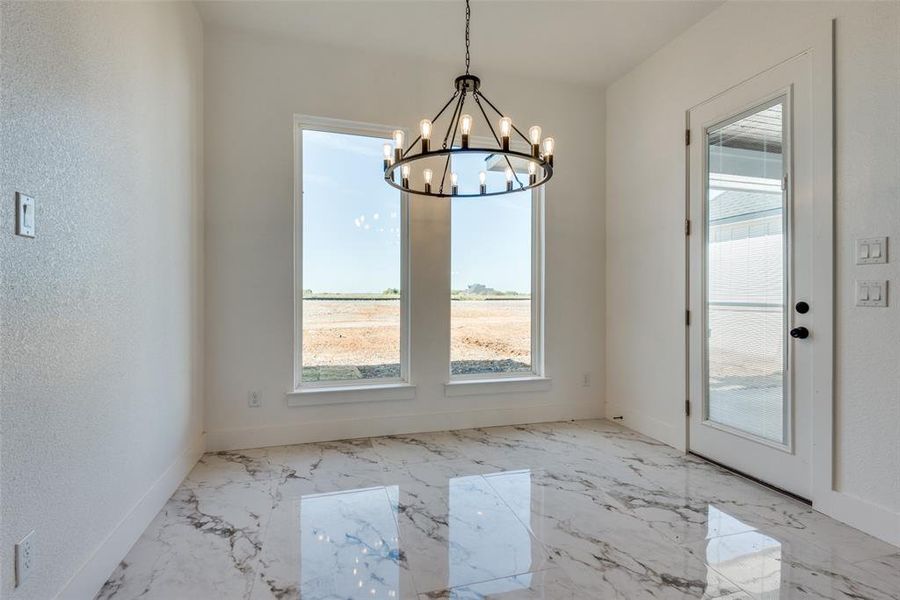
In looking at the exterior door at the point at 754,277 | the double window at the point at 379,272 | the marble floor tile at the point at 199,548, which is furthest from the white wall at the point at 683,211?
the marble floor tile at the point at 199,548

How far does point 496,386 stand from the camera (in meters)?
3.63

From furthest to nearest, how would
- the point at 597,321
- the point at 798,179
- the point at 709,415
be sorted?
the point at 597,321 → the point at 709,415 → the point at 798,179

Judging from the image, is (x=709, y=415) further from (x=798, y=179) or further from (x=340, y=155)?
(x=340, y=155)

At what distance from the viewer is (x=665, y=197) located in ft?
10.5

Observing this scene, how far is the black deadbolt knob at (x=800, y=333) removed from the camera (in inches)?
89.7

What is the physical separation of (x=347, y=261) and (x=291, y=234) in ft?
1.51

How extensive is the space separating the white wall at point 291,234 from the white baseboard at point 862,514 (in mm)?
1844

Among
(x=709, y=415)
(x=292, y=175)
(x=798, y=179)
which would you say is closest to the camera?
(x=798, y=179)

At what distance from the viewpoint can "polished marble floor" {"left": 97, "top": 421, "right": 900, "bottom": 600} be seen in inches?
64.4

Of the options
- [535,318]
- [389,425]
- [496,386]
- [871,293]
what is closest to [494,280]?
[535,318]

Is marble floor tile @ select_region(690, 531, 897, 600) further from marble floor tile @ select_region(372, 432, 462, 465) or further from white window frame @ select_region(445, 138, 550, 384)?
white window frame @ select_region(445, 138, 550, 384)

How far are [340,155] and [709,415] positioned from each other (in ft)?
10.7

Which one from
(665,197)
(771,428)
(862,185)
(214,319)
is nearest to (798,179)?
(862,185)

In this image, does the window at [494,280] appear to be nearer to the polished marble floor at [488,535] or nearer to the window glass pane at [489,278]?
the window glass pane at [489,278]
